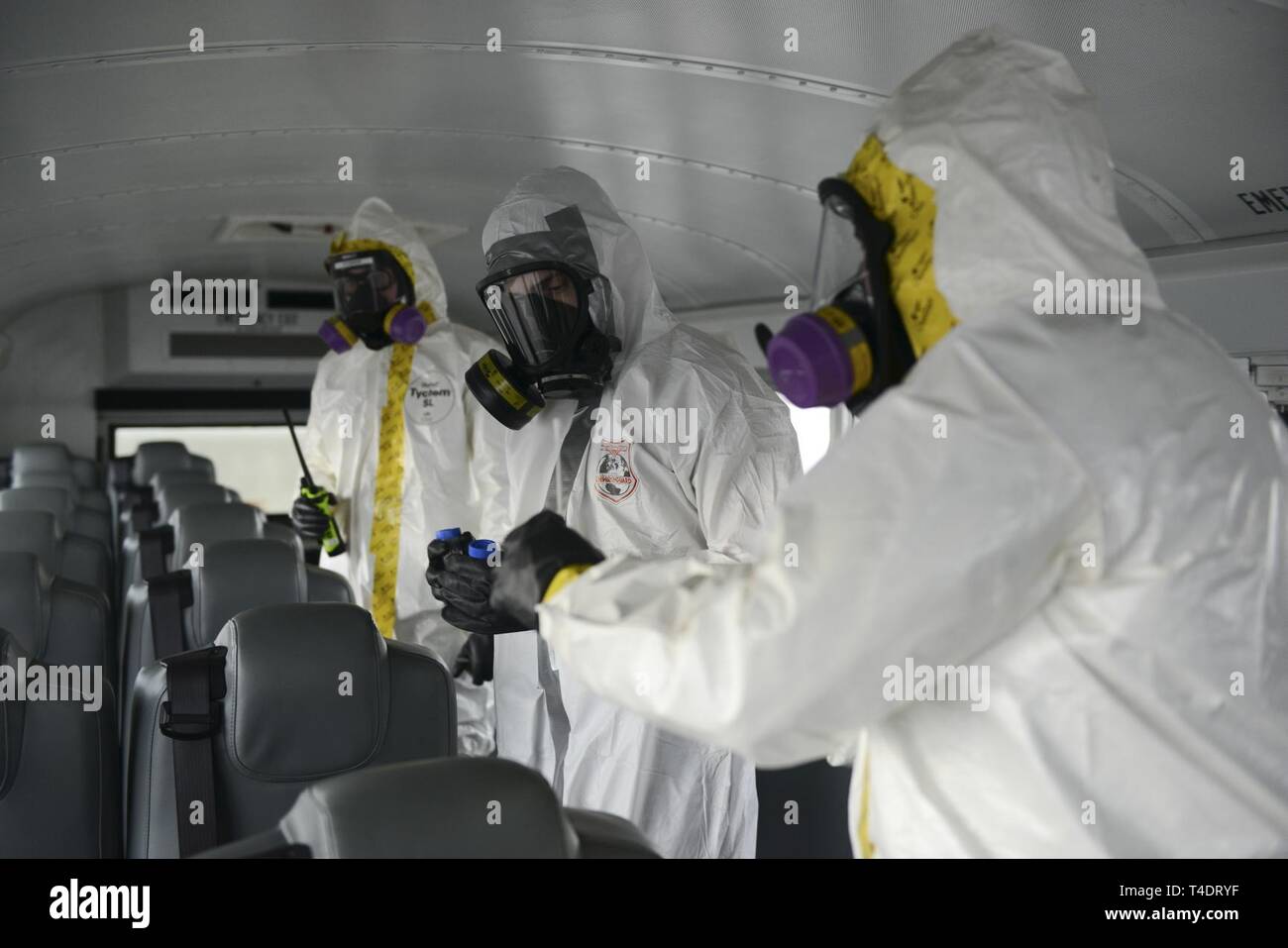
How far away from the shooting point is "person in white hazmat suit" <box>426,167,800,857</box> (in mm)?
2871

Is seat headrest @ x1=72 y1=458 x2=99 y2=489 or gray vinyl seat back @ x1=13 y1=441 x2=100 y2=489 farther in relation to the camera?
seat headrest @ x1=72 y1=458 x2=99 y2=489

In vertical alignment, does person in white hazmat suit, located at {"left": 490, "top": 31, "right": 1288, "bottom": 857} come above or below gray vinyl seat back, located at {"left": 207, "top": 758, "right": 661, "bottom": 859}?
above

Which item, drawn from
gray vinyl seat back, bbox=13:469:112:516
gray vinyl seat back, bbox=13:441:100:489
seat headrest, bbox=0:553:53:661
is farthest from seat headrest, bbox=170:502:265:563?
gray vinyl seat back, bbox=13:441:100:489

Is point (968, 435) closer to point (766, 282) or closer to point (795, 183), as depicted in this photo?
point (795, 183)

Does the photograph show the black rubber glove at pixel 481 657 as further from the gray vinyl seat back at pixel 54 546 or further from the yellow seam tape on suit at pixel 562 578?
the yellow seam tape on suit at pixel 562 578

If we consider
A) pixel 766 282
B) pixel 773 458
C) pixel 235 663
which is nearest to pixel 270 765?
pixel 235 663

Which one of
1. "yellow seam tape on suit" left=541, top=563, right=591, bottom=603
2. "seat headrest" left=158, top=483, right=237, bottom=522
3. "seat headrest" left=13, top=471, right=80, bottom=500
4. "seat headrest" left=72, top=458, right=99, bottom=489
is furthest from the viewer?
"seat headrest" left=72, top=458, right=99, bottom=489

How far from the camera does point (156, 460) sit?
9180 mm

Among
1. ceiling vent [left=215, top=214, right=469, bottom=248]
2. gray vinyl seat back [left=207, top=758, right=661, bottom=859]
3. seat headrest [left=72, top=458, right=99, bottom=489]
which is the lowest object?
gray vinyl seat back [left=207, top=758, right=661, bottom=859]

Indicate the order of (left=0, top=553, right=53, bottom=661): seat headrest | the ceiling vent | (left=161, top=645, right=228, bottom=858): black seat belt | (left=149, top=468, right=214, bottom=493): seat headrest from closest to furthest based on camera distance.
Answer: (left=161, top=645, right=228, bottom=858): black seat belt
(left=0, top=553, right=53, bottom=661): seat headrest
the ceiling vent
(left=149, top=468, right=214, bottom=493): seat headrest

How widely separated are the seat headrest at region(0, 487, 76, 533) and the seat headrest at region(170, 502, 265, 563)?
159 cm

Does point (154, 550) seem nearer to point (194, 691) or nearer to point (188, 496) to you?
point (188, 496)

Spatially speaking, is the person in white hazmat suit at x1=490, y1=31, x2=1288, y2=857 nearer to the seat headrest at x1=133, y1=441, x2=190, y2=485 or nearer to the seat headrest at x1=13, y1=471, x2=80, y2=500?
the seat headrest at x1=13, y1=471, x2=80, y2=500

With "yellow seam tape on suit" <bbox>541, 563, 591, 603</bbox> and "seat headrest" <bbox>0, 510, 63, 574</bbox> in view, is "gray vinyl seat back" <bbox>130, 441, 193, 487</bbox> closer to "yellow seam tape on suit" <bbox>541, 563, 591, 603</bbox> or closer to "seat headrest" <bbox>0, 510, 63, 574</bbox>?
"seat headrest" <bbox>0, 510, 63, 574</bbox>
